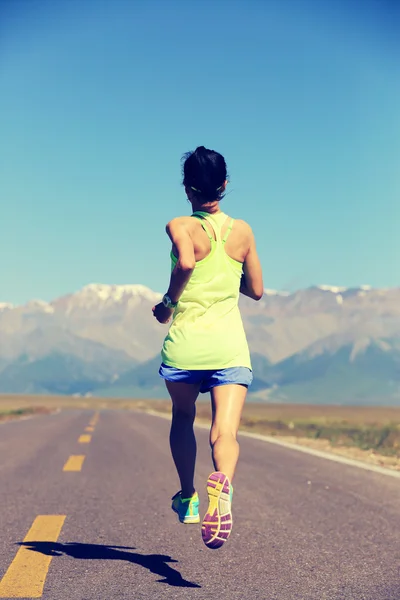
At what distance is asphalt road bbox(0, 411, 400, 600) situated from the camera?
14.1ft

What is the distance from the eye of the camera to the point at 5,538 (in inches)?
221

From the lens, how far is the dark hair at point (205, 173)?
434 centimetres

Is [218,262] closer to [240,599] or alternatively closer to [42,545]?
[240,599]

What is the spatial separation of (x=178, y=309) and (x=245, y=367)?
463 millimetres

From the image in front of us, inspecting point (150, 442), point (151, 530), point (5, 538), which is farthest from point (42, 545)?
point (150, 442)

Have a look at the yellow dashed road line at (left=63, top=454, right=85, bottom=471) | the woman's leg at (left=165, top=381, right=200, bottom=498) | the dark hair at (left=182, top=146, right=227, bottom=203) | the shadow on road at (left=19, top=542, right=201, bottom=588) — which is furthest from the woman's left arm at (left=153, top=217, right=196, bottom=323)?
the yellow dashed road line at (left=63, top=454, right=85, bottom=471)

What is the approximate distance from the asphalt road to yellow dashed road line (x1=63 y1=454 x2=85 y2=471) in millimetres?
148

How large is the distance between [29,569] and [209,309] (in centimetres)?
183

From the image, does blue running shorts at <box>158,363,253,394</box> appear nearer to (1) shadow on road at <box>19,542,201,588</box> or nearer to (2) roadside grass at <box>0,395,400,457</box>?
(1) shadow on road at <box>19,542,201,588</box>

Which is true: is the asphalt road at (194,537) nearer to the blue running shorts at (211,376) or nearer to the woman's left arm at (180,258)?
the blue running shorts at (211,376)

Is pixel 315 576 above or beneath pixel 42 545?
above

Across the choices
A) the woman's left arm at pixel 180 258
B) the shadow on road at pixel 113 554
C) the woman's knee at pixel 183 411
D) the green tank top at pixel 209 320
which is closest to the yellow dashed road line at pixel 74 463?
the shadow on road at pixel 113 554

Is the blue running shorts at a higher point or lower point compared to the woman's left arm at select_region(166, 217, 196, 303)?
lower

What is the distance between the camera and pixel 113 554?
16.8 ft
